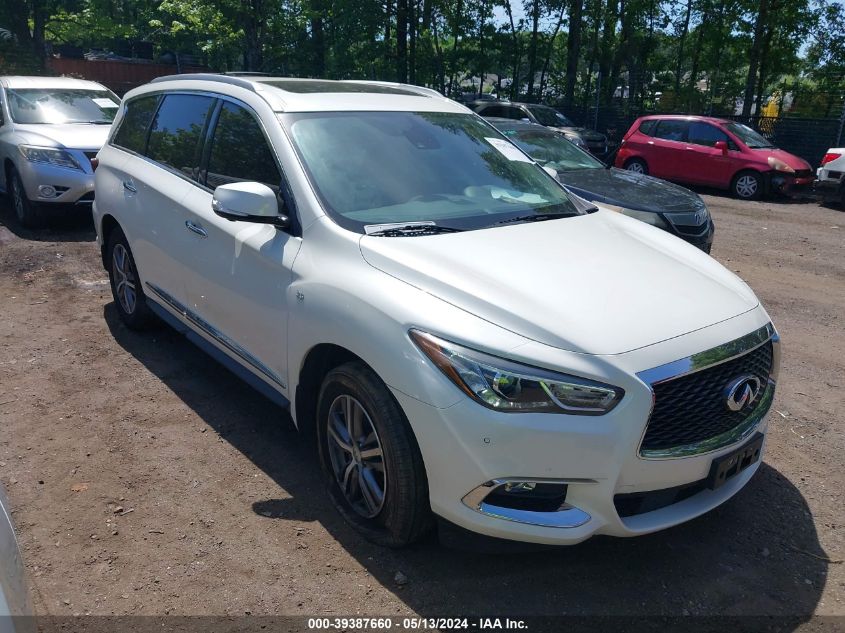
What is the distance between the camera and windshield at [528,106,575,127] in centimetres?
1838

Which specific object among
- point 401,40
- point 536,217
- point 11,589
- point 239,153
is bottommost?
point 11,589

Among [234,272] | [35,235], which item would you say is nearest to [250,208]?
[234,272]

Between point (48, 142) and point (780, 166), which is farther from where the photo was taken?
point (780, 166)

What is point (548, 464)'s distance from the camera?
97.7 inches

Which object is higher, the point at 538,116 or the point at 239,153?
the point at 239,153

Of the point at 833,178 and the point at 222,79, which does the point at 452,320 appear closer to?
the point at 222,79

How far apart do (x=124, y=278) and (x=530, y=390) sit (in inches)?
151

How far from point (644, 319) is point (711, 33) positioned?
1000 inches

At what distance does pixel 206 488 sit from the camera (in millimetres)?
3514

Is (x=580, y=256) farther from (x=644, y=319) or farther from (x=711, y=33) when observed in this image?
(x=711, y=33)

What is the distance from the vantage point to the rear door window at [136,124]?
4969 mm

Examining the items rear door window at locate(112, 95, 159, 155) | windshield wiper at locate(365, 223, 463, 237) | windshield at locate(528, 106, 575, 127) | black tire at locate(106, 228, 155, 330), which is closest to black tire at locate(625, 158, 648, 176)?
windshield at locate(528, 106, 575, 127)

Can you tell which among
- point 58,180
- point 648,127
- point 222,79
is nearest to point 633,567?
point 222,79

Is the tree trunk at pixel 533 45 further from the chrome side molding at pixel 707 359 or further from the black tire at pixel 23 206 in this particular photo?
the chrome side molding at pixel 707 359
